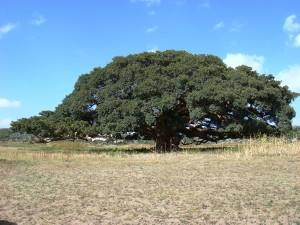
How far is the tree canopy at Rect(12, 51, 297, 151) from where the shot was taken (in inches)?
973

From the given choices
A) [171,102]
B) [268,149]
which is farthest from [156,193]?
[171,102]

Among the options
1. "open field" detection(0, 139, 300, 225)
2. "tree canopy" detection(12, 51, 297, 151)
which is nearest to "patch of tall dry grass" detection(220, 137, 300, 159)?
"open field" detection(0, 139, 300, 225)

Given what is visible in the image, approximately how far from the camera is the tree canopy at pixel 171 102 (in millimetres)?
24703

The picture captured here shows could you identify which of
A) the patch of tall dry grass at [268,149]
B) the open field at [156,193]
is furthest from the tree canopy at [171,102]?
the open field at [156,193]

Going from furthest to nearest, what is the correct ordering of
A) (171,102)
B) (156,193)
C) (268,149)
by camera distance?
1. (171,102)
2. (268,149)
3. (156,193)

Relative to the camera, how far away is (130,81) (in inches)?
1023

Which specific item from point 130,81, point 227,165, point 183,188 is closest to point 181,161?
point 227,165

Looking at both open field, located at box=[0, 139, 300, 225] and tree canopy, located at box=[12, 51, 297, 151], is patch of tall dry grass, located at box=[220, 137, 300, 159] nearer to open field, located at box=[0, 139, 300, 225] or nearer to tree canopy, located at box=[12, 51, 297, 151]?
open field, located at box=[0, 139, 300, 225]

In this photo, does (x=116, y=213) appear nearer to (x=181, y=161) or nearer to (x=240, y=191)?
Result: (x=240, y=191)

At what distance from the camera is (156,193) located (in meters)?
11.3

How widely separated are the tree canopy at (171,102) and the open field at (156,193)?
7430 mm

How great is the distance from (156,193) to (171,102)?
13.3 m

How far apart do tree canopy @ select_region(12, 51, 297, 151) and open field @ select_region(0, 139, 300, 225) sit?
24.4 ft

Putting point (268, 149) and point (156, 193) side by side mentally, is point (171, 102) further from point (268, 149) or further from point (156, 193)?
point (156, 193)
